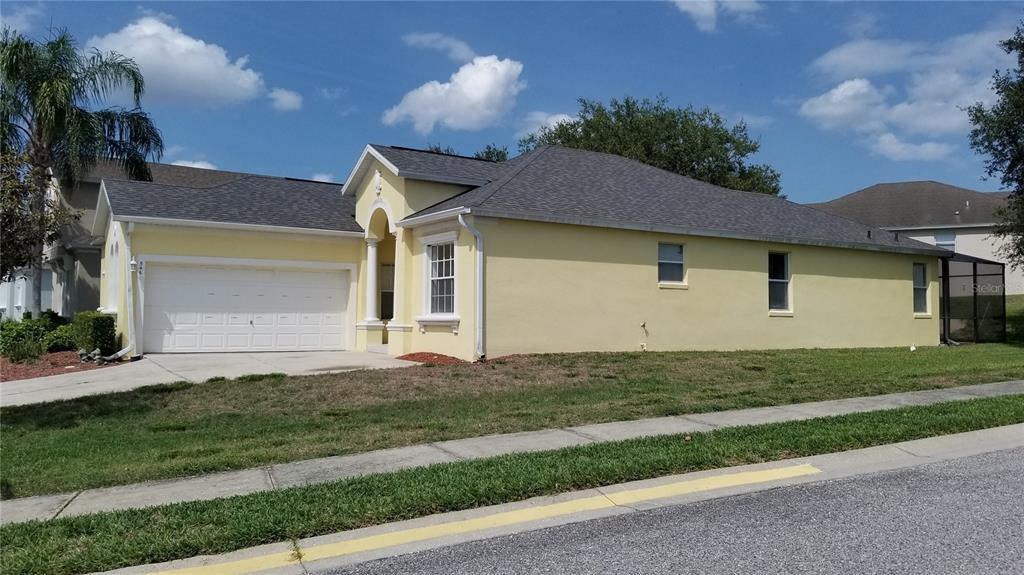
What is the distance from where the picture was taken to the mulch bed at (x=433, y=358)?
15258mm

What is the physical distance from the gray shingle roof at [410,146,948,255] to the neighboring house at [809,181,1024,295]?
18.4 m

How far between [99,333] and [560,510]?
1503 centimetres

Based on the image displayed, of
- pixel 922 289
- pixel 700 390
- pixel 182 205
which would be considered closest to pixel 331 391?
pixel 700 390

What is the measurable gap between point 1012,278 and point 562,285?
110 ft

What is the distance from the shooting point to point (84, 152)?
2288cm

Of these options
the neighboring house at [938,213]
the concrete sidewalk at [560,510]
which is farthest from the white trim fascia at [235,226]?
the neighboring house at [938,213]

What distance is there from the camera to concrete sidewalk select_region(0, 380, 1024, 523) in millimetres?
6238

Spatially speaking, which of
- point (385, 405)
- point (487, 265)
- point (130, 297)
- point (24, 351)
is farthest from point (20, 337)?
point (385, 405)

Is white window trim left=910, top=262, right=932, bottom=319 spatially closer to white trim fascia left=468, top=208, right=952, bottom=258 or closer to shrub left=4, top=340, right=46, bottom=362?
white trim fascia left=468, top=208, right=952, bottom=258

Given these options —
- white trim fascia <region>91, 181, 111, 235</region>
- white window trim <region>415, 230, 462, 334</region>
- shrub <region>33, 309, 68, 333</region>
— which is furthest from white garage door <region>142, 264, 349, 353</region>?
shrub <region>33, 309, 68, 333</region>

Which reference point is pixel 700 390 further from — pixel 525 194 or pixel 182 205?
pixel 182 205

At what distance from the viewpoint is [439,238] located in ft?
54.3

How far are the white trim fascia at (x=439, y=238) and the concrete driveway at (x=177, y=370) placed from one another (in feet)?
9.09

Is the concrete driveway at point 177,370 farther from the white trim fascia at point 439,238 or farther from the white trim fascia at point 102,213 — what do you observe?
the white trim fascia at point 102,213
